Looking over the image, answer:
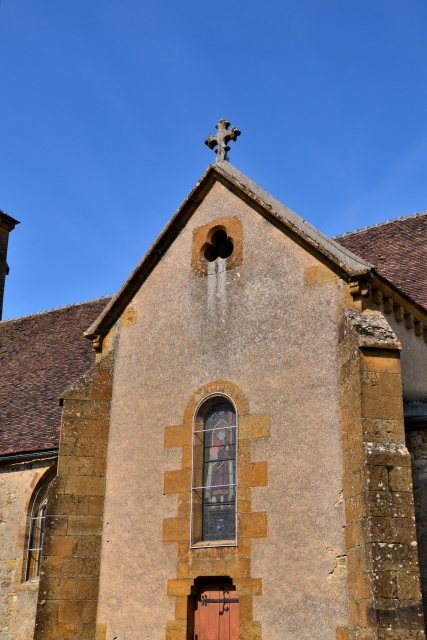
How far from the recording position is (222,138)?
12312 millimetres

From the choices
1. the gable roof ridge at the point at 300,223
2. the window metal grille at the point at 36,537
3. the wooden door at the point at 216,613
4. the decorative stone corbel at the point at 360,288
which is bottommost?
the wooden door at the point at 216,613

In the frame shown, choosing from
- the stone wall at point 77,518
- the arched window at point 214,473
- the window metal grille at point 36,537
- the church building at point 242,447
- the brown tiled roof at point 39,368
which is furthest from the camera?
the brown tiled roof at point 39,368

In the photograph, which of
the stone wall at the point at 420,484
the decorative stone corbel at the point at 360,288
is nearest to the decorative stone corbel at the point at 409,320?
the decorative stone corbel at the point at 360,288

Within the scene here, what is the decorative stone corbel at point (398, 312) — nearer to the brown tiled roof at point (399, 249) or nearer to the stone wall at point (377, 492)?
the stone wall at point (377, 492)

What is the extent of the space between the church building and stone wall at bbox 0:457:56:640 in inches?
8.2

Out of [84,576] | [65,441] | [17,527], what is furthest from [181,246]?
[17,527]

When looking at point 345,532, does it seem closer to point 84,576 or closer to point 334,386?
point 334,386

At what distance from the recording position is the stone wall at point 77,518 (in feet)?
34.0

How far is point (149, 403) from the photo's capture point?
11148 millimetres

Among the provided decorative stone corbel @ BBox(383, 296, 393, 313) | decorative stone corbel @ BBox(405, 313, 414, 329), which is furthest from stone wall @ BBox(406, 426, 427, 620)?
decorative stone corbel @ BBox(405, 313, 414, 329)

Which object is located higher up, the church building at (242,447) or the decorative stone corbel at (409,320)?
the decorative stone corbel at (409,320)

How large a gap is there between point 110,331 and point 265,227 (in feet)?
10.0

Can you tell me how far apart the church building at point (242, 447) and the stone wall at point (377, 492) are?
2 cm

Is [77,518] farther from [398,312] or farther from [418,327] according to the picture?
[418,327]
